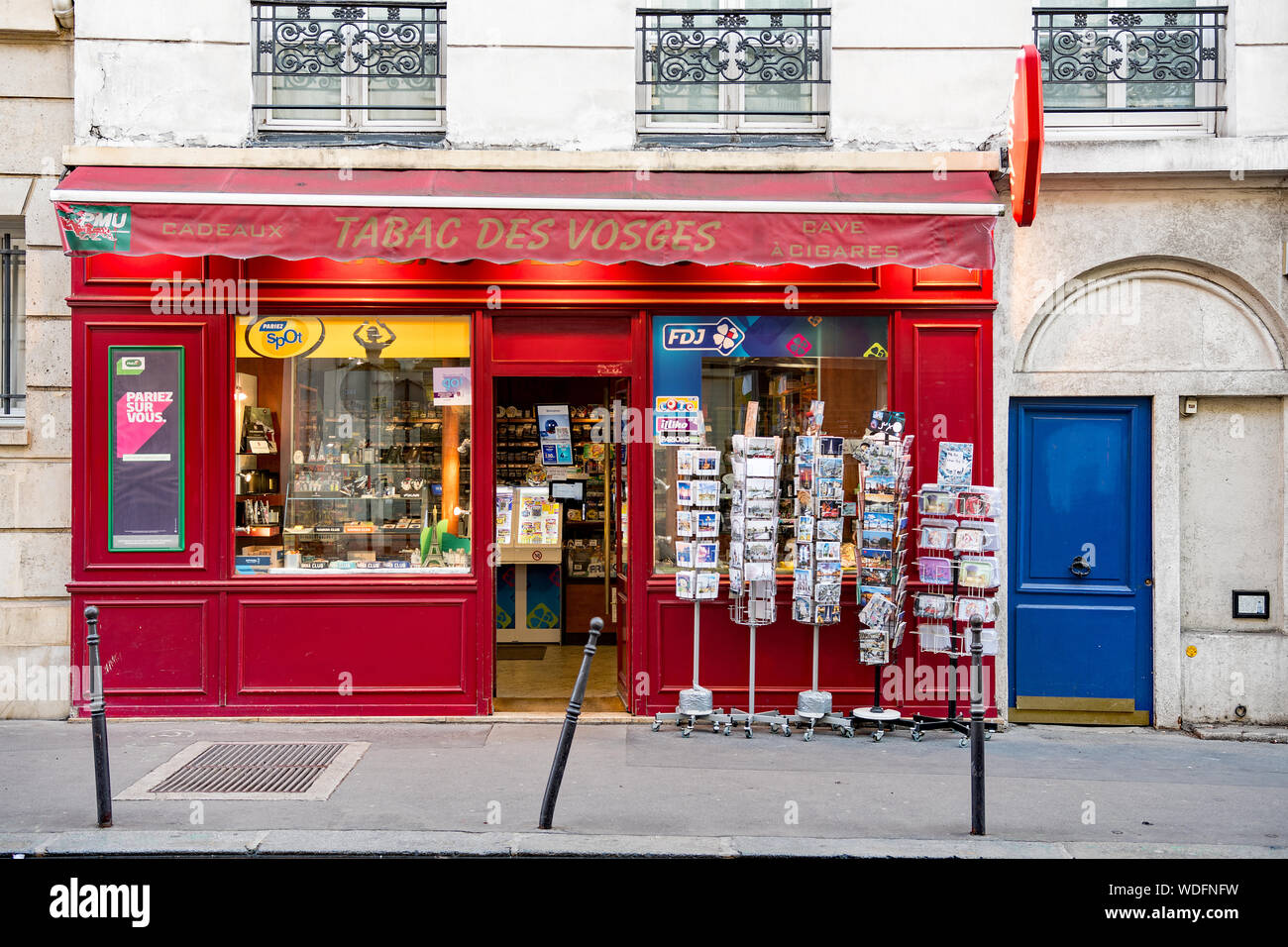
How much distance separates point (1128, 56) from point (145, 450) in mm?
8509

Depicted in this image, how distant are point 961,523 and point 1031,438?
1.27 m

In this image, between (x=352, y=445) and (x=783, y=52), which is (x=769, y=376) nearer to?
(x=783, y=52)

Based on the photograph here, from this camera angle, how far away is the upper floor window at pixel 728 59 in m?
8.31

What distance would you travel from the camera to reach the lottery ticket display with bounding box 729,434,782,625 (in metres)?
7.73

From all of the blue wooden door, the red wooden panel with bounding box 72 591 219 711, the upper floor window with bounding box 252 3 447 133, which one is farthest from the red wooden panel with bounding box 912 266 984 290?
the red wooden panel with bounding box 72 591 219 711

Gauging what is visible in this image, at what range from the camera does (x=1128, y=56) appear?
839 cm

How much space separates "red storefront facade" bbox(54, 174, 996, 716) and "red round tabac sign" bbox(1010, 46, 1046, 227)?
987mm

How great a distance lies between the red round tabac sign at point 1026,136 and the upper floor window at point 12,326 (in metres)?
7.81

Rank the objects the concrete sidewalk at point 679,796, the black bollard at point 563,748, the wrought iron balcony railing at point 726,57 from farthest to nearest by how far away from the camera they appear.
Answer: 1. the wrought iron balcony railing at point 726,57
2. the black bollard at point 563,748
3. the concrete sidewalk at point 679,796

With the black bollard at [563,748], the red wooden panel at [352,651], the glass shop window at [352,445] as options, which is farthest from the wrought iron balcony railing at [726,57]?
the black bollard at [563,748]

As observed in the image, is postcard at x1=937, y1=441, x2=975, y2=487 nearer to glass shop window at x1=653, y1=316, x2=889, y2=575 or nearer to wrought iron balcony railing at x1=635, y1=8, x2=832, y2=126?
glass shop window at x1=653, y1=316, x2=889, y2=575

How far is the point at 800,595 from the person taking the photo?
781cm

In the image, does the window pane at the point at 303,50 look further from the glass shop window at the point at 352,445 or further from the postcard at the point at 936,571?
the postcard at the point at 936,571

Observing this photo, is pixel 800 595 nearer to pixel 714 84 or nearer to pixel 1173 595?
pixel 1173 595
